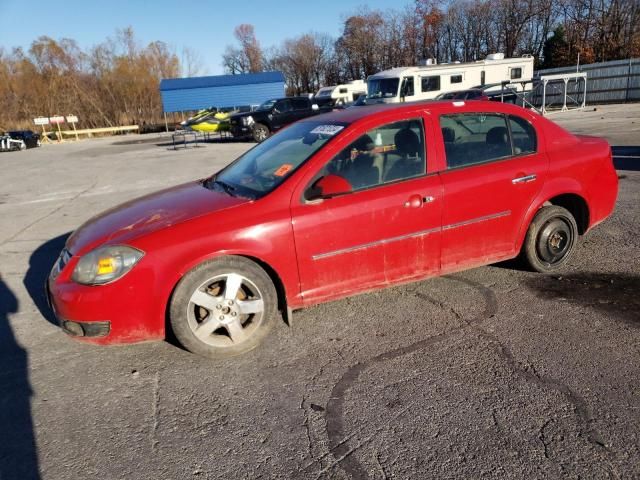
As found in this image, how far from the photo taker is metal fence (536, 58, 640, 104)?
28.2 meters

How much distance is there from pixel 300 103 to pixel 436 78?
7.19 metres

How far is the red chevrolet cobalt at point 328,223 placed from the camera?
2.96 meters

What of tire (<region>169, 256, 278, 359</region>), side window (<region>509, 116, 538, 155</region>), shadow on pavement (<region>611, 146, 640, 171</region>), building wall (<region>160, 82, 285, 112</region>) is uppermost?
building wall (<region>160, 82, 285, 112</region>)

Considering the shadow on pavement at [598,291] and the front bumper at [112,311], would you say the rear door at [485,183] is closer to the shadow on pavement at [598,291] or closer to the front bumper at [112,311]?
the shadow on pavement at [598,291]

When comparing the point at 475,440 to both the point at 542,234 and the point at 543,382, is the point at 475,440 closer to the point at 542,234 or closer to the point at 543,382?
the point at 543,382

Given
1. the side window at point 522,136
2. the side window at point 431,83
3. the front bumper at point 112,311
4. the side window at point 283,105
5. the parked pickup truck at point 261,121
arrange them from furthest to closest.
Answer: the side window at point 431,83 < the side window at point 283,105 < the parked pickup truck at point 261,121 < the side window at point 522,136 < the front bumper at point 112,311

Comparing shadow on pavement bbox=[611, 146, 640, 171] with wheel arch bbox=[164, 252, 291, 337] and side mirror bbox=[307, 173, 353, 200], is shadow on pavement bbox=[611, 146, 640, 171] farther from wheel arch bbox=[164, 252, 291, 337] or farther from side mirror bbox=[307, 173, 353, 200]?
wheel arch bbox=[164, 252, 291, 337]

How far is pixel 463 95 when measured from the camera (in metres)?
20.4

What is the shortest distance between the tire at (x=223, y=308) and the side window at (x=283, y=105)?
1902 centimetres

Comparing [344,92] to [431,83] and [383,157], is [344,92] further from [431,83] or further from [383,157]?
[383,157]

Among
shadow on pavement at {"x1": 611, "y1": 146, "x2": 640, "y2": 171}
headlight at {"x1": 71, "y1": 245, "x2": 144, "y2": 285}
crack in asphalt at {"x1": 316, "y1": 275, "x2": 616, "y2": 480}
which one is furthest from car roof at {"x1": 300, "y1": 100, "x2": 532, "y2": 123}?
shadow on pavement at {"x1": 611, "y1": 146, "x2": 640, "y2": 171}

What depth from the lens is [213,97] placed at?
36844 mm

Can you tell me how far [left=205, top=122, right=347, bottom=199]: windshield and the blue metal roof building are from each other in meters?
34.8

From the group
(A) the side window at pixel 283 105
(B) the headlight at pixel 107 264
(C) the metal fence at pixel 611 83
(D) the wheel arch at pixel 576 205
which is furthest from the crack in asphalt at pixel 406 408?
(C) the metal fence at pixel 611 83
